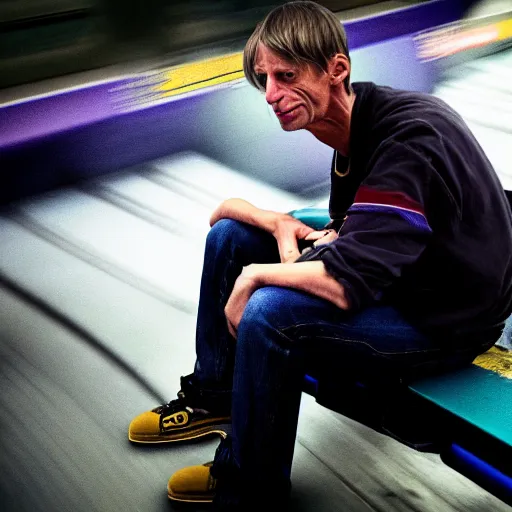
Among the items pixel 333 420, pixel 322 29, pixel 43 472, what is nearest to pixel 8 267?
pixel 43 472

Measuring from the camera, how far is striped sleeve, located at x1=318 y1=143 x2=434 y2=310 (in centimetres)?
114

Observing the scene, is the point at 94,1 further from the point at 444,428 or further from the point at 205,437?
the point at 444,428

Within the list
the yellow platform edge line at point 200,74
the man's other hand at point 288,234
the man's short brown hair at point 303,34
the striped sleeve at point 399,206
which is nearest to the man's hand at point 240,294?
the man's other hand at point 288,234

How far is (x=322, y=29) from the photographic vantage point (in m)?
1.31

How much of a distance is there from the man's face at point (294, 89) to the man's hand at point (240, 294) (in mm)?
280

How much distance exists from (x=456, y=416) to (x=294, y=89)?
0.60 m

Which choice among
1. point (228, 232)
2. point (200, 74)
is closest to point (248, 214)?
point (228, 232)

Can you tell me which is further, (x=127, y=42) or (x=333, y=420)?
(x=127, y=42)

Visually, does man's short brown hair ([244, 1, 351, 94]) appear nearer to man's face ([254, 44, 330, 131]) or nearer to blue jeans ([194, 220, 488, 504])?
man's face ([254, 44, 330, 131])

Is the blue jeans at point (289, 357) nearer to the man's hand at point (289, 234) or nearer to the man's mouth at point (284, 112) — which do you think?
the man's hand at point (289, 234)

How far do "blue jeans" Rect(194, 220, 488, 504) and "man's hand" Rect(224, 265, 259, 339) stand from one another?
33mm

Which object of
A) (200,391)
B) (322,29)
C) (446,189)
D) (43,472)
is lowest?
(43,472)

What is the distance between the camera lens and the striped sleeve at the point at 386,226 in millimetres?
1141

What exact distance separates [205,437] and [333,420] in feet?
0.96
